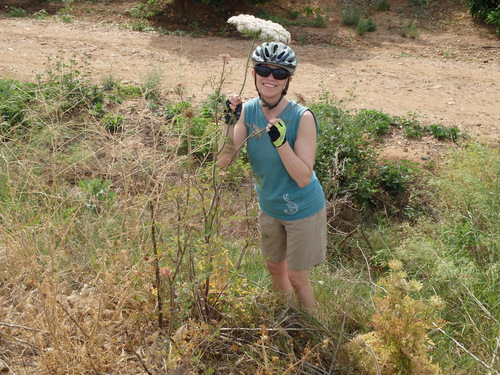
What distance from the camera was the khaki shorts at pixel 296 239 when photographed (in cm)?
276

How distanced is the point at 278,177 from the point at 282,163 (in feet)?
0.30

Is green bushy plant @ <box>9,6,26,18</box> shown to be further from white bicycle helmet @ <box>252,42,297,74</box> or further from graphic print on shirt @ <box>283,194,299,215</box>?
graphic print on shirt @ <box>283,194,299,215</box>

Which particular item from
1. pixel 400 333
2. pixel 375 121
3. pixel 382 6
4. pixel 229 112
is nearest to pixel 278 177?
pixel 229 112

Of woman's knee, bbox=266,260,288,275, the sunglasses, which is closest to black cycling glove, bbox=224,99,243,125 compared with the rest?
the sunglasses

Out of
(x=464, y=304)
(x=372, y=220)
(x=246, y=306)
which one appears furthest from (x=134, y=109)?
(x=464, y=304)

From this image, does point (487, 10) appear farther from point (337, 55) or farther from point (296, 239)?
point (296, 239)

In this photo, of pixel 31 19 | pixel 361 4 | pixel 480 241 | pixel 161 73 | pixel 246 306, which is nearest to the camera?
pixel 246 306

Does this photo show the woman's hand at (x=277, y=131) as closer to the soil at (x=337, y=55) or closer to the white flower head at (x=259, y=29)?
the white flower head at (x=259, y=29)

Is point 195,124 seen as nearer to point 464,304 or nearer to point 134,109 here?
point 134,109

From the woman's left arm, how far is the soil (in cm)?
345

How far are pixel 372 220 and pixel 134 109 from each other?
339 centimetres

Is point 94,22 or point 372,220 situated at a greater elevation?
point 94,22

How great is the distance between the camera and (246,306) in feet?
9.30

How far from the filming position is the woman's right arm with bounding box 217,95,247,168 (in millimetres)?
2312
